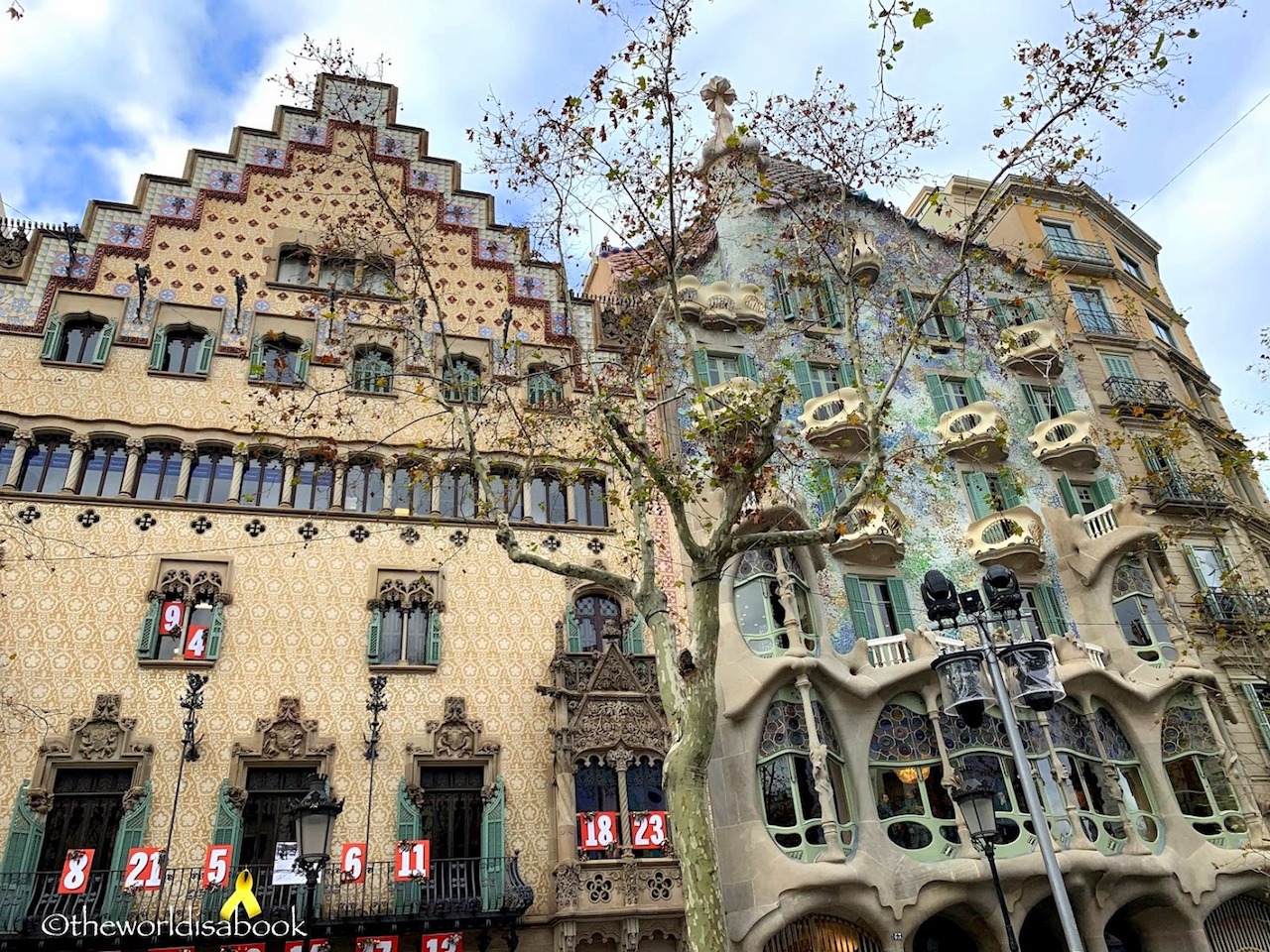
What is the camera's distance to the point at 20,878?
13.7m

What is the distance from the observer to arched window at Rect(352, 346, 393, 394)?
1991 centimetres

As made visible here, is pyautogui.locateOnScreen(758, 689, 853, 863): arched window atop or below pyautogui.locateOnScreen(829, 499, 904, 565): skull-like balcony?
below

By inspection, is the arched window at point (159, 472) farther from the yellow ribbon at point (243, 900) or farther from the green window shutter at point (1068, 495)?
the green window shutter at point (1068, 495)

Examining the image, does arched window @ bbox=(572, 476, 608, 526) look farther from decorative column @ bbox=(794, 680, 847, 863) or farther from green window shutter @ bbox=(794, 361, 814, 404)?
green window shutter @ bbox=(794, 361, 814, 404)

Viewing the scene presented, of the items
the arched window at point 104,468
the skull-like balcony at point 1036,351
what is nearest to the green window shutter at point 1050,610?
the skull-like balcony at point 1036,351

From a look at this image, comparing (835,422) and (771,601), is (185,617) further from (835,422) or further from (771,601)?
(835,422)

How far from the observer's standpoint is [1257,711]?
2214 cm

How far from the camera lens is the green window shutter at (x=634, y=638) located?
18.6 meters

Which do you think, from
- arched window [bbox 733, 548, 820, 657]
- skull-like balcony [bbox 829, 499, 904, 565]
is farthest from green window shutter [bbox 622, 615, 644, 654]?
skull-like balcony [bbox 829, 499, 904, 565]

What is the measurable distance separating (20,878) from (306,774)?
4113 millimetres

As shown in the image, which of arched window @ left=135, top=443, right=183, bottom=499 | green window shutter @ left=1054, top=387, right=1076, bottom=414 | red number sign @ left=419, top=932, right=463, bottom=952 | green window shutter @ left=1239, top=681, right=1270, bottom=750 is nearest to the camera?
red number sign @ left=419, top=932, right=463, bottom=952

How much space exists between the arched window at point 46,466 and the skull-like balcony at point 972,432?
1932cm

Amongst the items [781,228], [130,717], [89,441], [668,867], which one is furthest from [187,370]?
[781,228]

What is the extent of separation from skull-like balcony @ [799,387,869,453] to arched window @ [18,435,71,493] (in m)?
15.8
